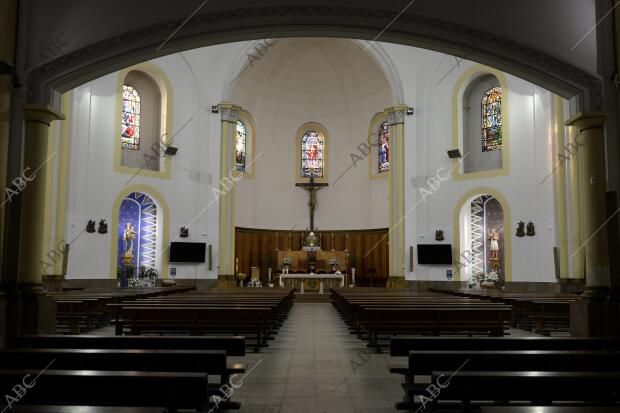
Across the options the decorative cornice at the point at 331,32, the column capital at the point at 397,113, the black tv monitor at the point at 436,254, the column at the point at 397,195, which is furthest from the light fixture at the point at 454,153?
the decorative cornice at the point at 331,32

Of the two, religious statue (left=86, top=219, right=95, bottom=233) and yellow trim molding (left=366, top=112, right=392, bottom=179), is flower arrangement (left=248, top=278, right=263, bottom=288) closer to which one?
religious statue (left=86, top=219, right=95, bottom=233)

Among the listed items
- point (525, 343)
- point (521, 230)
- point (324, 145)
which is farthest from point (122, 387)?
point (324, 145)

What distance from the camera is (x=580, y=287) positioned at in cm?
1819

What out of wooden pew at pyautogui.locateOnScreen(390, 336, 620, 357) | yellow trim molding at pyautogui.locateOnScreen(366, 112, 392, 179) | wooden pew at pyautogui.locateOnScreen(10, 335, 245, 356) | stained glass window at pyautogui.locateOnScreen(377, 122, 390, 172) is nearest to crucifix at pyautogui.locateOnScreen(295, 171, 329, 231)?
yellow trim molding at pyautogui.locateOnScreen(366, 112, 392, 179)

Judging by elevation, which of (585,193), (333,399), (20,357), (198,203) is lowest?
(333,399)

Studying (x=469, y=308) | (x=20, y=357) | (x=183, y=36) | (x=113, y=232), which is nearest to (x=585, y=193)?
(x=469, y=308)

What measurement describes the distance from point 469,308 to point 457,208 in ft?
47.6

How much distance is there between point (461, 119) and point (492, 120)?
1263mm

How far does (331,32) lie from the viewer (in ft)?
30.8

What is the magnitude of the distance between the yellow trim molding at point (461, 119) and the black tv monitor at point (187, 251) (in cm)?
1082

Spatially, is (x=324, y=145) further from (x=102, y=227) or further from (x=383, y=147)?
(x=102, y=227)

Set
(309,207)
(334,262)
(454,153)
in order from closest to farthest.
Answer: (454,153)
(334,262)
(309,207)

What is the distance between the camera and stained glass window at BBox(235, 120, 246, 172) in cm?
2798

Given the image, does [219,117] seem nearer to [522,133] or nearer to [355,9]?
[522,133]
